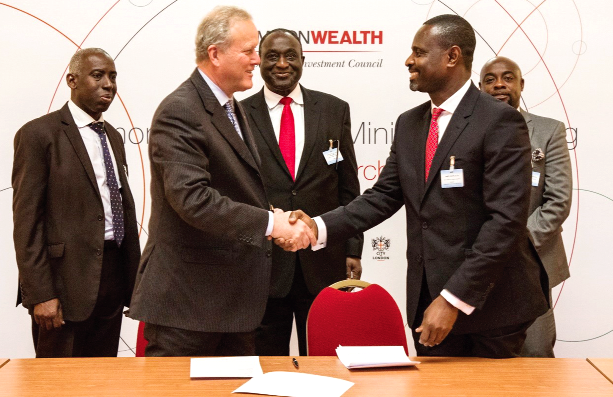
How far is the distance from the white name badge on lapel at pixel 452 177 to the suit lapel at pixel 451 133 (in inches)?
1.5

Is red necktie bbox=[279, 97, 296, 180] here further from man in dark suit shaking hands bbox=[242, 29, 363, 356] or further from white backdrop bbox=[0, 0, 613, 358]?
white backdrop bbox=[0, 0, 613, 358]

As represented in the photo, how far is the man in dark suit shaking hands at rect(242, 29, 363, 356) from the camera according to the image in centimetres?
378

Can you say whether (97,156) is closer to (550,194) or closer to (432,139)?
(432,139)

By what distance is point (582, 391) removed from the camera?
2.17 metres

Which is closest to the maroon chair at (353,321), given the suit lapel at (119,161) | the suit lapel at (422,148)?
the suit lapel at (422,148)

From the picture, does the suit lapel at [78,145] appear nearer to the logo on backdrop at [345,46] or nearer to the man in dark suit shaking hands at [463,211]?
the man in dark suit shaking hands at [463,211]

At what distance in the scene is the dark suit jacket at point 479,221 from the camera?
262cm

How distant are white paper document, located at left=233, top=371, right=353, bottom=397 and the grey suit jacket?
6.51ft

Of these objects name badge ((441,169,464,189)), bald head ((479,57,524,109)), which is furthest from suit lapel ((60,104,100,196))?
bald head ((479,57,524,109))

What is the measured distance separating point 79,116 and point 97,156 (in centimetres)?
25

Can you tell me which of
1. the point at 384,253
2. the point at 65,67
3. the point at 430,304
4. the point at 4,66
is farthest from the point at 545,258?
the point at 4,66

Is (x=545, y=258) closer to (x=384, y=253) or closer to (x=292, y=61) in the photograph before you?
(x=384, y=253)

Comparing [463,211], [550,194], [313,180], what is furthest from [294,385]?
[550,194]

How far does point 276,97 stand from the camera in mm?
3977
